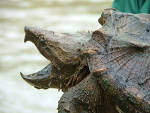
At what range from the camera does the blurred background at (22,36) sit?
3704 mm

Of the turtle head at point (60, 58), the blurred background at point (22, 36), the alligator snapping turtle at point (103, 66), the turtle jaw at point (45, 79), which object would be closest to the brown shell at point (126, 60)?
the alligator snapping turtle at point (103, 66)

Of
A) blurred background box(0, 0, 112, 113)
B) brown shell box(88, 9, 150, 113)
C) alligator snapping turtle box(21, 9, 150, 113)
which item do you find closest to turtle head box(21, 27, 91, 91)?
alligator snapping turtle box(21, 9, 150, 113)

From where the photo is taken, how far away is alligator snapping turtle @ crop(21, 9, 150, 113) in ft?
6.05

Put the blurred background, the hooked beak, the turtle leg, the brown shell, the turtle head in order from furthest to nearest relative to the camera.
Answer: the blurred background < the hooked beak < the turtle head < the turtle leg < the brown shell

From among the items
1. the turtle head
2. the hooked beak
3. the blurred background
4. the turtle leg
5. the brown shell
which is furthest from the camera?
the blurred background

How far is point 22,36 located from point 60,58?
3.52 meters

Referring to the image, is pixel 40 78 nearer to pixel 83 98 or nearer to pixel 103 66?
pixel 83 98

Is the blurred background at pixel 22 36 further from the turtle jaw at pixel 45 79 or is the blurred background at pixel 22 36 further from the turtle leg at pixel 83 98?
the turtle leg at pixel 83 98

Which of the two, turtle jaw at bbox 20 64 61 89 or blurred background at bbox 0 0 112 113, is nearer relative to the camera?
turtle jaw at bbox 20 64 61 89

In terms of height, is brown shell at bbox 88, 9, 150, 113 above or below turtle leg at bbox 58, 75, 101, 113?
above

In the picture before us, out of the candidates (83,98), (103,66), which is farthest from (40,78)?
(103,66)

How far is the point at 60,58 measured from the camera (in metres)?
2.11

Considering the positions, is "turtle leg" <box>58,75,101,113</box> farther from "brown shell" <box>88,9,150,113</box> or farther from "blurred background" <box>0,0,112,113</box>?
"blurred background" <box>0,0,112,113</box>

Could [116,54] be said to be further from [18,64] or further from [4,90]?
[18,64]
